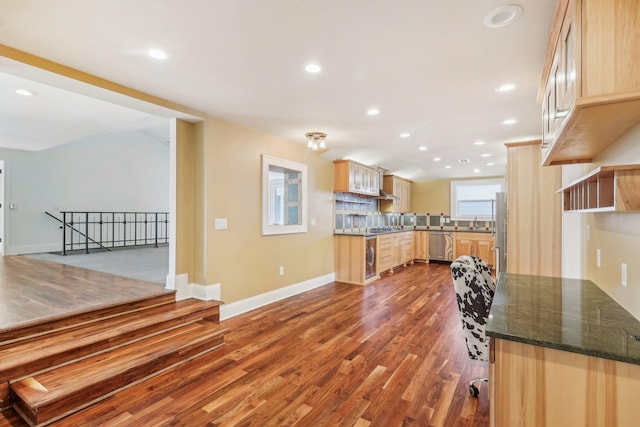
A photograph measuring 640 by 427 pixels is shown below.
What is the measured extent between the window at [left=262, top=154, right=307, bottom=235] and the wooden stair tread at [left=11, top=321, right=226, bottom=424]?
1.84 meters

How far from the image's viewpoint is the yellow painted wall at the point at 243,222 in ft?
12.2

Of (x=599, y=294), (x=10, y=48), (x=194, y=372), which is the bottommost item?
(x=194, y=372)

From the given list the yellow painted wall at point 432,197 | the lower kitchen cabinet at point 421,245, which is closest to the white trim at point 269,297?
the lower kitchen cabinet at point 421,245

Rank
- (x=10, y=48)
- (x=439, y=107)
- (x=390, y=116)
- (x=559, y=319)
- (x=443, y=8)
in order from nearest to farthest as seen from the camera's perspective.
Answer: (x=559, y=319)
(x=443, y=8)
(x=10, y=48)
(x=439, y=107)
(x=390, y=116)

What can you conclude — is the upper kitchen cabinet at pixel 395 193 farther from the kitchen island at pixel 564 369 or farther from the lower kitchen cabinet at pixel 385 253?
the kitchen island at pixel 564 369

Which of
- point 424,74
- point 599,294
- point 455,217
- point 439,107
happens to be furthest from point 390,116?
point 455,217

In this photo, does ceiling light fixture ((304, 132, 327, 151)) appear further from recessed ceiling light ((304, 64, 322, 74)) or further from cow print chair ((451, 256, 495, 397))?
cow print chair ((451, 256, 495, 397))

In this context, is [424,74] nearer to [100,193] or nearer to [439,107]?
[439,107]

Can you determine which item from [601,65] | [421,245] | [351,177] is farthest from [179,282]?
[421,245]

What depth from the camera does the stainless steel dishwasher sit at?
8.06 meters

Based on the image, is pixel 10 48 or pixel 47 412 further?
pixel 10 48

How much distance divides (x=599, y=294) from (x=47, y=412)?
3531mm

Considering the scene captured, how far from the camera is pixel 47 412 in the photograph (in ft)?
6.36

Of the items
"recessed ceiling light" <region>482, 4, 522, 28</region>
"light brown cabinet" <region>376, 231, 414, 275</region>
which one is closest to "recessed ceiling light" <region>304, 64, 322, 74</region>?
"recessed ceiling light" <region>482, 4, 522, 28</region>
